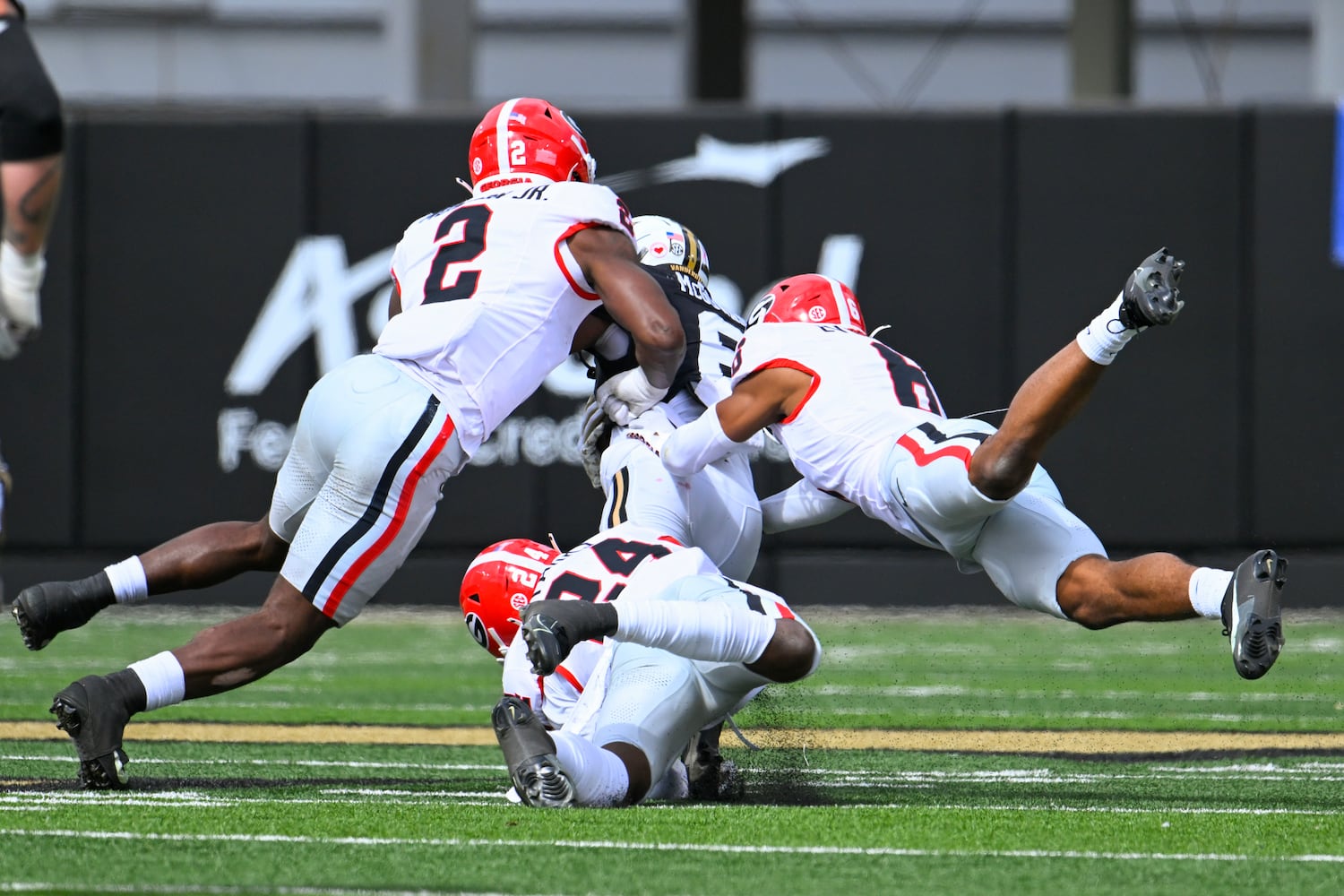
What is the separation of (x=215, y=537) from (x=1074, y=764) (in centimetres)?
233

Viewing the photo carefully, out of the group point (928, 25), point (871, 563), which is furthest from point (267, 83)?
point (871, 563)

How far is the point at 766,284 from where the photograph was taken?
33.8ft

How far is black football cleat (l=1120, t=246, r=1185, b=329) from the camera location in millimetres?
3936

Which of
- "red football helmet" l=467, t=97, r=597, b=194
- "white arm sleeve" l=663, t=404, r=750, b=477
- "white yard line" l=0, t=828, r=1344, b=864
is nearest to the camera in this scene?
"white yard line" l=0, t=828, r=1344, b=864

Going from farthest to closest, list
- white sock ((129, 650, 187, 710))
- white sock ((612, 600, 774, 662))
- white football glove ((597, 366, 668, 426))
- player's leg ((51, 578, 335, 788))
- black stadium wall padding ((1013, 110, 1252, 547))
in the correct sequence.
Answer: black stadium wall padding ((1013, 110, 1252, 547))
white football glove ((597, 366, 668, 426))
white sock ((129, 650, 187, 710))
player's leg ((51, 578, 335, 788))
white sock ((612, 600, 774, 662))

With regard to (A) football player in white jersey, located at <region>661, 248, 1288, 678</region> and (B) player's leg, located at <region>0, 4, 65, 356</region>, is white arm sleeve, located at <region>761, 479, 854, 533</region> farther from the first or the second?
(B) player's leg, located at <region>0, 4, 65, 356</region>

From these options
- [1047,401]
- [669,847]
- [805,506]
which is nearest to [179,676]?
[669,847]

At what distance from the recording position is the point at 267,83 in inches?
992

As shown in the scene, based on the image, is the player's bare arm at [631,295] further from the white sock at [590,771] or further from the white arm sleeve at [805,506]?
A: the white sock at [590,771]

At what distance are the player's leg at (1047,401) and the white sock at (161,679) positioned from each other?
1853mm

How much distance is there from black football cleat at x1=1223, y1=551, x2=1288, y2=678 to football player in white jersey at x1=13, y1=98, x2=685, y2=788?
150 cm

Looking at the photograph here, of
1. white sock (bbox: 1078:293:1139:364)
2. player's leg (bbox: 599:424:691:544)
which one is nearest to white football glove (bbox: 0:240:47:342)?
player's leg (bbox: 599:424:691:544)

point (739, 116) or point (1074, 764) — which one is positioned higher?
point (739, 116)

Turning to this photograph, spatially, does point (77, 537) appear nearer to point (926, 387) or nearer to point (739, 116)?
point (739, 116)
